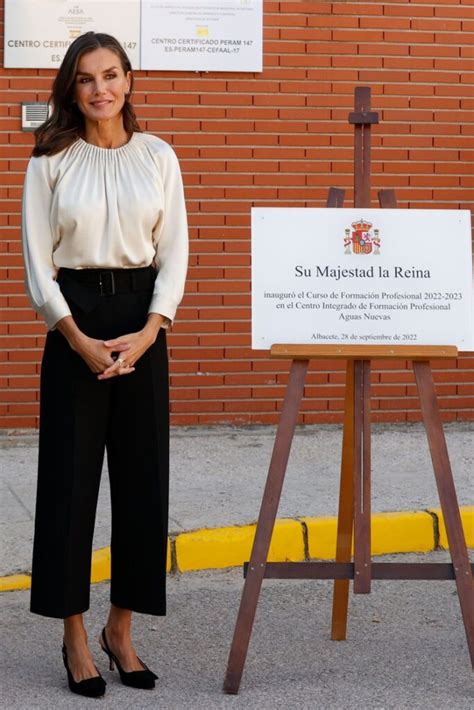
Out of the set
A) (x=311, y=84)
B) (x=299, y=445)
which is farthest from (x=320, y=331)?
(x=311, y=84)

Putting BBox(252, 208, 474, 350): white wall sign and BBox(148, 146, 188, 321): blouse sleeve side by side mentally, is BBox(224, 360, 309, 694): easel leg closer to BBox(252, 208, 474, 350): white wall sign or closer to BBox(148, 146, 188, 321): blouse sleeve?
BBox(252, 208, 474, 350): white wall sign

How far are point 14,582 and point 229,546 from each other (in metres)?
0.99

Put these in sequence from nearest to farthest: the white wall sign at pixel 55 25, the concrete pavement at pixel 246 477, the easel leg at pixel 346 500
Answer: the easel leg at pixel 346 500 → the concrete pavement at pixel 246 477 → the white wall sign at pixel 55 25

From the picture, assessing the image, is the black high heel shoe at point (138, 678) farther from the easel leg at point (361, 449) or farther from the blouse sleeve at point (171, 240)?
the blouse sleeve at point (171, 240)

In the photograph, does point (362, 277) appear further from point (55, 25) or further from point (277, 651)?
point (55, 25)

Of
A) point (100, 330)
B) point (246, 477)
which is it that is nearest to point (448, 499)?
point (100, 330)

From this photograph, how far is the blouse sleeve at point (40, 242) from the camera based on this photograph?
4414 millimetres

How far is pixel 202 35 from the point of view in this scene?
8.34 m

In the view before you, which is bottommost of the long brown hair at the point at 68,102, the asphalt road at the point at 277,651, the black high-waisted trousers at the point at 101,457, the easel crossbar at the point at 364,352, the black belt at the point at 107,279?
the asphalt road at the point at 277,651

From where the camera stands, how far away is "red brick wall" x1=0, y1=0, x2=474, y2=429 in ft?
27.5

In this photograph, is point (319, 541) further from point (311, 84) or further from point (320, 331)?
point (311, 84)

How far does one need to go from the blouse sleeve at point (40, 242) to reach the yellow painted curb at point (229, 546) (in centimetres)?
193

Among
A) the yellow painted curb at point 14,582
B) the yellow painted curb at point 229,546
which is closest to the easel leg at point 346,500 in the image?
the yellow painted curb at point 229,546

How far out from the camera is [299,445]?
8.23 m
